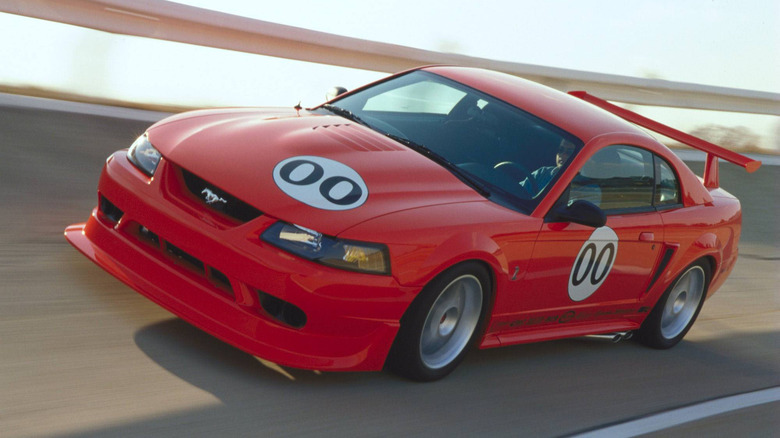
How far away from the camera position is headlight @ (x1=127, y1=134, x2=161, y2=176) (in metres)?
4.20

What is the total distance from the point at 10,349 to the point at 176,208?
2.78ft

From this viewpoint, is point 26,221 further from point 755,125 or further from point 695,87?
point 755,125

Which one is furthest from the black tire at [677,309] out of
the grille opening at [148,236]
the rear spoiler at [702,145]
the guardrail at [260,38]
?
the guardrail at [260,38]

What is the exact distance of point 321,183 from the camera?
3.89 meters

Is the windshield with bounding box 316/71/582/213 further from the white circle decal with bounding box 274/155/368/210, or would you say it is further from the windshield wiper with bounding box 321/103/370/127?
the white circle decal with bounding box 274/155/368/210

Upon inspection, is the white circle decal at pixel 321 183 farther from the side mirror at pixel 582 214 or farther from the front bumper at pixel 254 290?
the side mirror at pixel 582 214

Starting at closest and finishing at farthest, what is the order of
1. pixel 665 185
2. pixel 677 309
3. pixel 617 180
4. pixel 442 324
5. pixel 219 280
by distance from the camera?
pixel 219 280, pixel 442 324, pixel 617 180, pixel 665 185, pixel 677 309

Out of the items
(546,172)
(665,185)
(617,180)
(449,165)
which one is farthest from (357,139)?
(665,185)

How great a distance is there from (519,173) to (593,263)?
620mm

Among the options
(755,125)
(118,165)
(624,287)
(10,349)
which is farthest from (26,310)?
(755,125)

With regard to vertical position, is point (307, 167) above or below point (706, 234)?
above

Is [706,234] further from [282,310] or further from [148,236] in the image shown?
[148,236]

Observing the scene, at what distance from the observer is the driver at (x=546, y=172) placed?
455 centimetres

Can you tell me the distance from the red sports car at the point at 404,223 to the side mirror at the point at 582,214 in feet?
0.04
